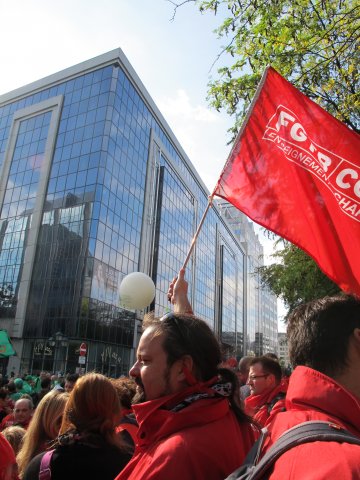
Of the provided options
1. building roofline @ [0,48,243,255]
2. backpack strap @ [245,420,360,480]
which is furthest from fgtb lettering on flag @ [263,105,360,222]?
building roofline @ [0,48,243,255]

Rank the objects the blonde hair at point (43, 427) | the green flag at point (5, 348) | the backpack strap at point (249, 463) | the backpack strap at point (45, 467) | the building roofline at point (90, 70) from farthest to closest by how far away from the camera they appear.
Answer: the building roofline at point (90, 70) < the green flag at point (5, 348) < the blonde hair at point (43, 427) < the backpack strap at point (45, 467) < the backpack strap at point (249, 463)

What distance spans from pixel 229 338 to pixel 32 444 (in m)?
69.2

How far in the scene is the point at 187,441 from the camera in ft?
4.65

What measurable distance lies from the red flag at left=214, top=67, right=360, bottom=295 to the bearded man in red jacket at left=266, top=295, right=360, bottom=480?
1.54 meters

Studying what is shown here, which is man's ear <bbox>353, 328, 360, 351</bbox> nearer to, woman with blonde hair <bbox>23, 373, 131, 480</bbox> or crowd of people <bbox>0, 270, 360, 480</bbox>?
crowd of people <bbox>0, 270, 360, 480</bbox>

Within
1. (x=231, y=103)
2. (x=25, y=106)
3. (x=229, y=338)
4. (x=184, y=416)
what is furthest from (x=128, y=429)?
(x=229, y=338)

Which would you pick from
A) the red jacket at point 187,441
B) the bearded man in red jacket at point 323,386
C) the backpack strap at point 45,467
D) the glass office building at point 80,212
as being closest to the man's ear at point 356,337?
the bearded man in red jacket at point 323,386

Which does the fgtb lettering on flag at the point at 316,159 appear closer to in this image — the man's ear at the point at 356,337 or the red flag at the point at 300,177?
the red flag at the point at 300,177

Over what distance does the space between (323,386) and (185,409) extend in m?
0.55

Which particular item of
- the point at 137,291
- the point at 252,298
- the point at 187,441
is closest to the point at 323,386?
the point at 187,441

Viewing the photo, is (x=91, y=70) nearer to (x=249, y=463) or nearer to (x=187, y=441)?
(x=187, y=441)

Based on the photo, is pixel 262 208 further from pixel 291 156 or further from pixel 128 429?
pixel 128 429

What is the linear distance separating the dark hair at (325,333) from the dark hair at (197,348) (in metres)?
0.42

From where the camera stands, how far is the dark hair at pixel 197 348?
1.83 m
